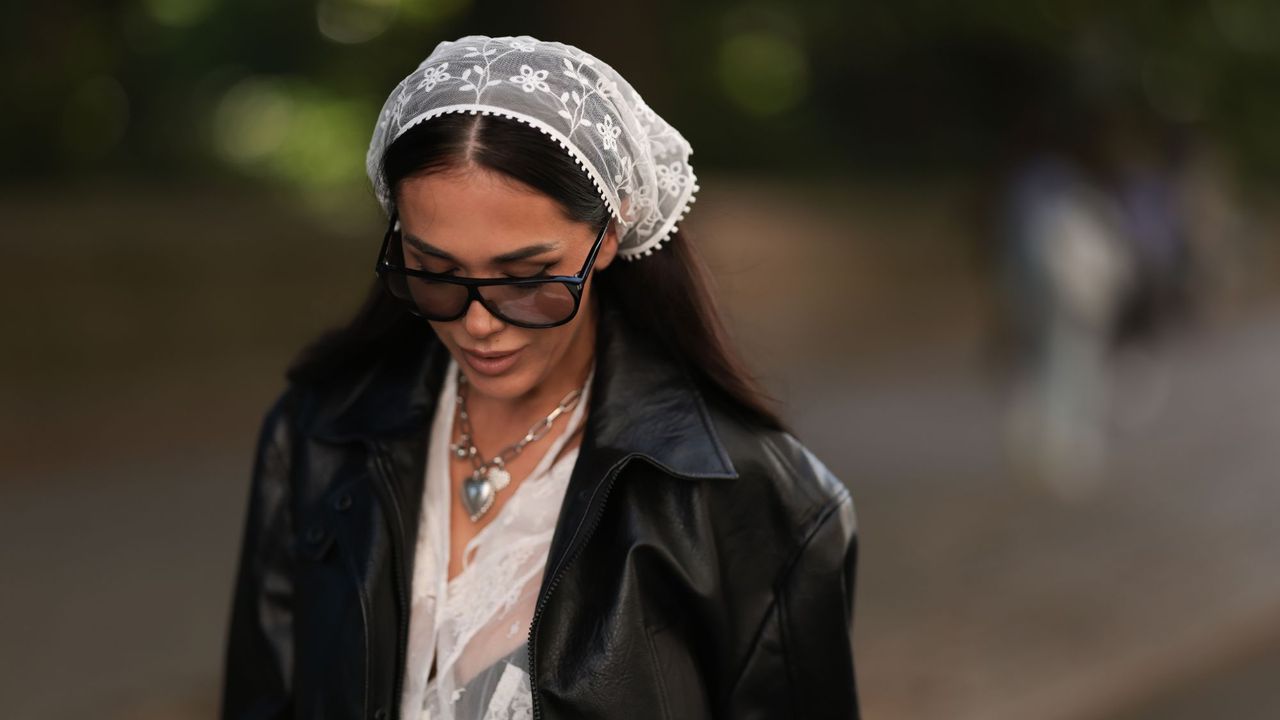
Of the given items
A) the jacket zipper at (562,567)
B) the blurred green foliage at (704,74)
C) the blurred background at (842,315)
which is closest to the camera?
the jacket zipper at (562,567)

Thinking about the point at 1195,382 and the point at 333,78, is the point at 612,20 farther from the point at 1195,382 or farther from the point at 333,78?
the point at 1195,382

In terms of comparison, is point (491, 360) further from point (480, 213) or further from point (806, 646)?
point (806, 646)

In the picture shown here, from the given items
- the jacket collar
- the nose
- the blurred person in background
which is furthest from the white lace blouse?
the blurred person in background

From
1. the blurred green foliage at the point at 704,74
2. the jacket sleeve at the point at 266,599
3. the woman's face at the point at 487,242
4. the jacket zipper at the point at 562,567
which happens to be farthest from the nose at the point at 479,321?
the blurred green foliage at the point at 704,74

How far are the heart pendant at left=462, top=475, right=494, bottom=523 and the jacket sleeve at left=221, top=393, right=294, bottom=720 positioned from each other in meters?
0.31

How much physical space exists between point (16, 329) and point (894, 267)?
8142mm

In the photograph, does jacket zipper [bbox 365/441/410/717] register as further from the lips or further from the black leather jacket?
the lips

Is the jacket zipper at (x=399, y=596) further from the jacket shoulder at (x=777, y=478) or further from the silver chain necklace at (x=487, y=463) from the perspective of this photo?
the jacket shoulder at (x=777, y=478)

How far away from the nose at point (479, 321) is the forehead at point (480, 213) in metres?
0.08

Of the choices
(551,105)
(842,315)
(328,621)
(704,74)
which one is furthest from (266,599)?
(704,74)

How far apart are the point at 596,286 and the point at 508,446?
31cm

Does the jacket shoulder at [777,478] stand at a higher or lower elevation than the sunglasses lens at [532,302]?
lower

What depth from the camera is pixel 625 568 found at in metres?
2.12

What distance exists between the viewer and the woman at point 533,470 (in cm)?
201
